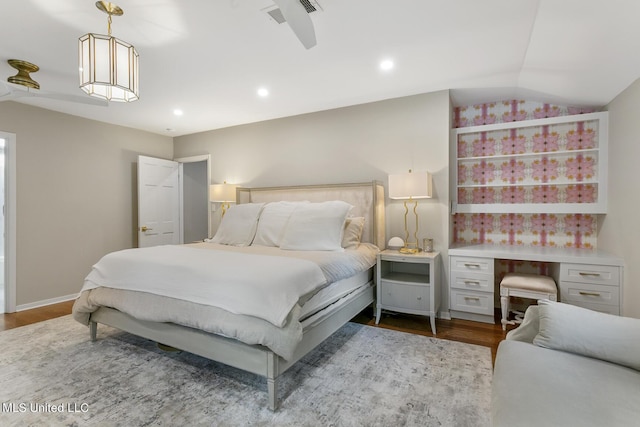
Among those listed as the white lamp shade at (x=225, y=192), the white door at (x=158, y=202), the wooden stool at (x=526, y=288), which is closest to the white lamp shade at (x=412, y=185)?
the wooden stool at (x=526, y=288)

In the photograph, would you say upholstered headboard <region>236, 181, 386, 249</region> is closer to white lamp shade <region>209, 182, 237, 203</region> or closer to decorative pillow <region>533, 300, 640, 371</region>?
white lamp shade <region>209, 182, 237, 203</region>

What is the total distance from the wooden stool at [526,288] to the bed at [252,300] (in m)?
1.29

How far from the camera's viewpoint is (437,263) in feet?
10.6

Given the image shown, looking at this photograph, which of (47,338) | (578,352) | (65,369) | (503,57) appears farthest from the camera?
(47,338)

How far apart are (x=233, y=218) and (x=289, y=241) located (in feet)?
3.23

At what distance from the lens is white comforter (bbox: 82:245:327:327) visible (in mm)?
1809

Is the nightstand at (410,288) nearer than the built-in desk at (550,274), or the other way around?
the built-in desk at (550,274)

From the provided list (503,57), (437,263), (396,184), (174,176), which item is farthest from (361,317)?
(174,176)

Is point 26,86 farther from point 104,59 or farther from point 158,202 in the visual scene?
point 158,202

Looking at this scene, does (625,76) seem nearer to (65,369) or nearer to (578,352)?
(578,352)

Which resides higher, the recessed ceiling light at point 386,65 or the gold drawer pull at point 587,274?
the recessed ceiling light at point 386,65

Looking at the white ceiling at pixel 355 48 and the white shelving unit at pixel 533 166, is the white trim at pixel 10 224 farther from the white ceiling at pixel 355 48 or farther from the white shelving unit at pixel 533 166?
the white shelving unit at pixel 533 166

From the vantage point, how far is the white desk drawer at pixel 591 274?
103 inches

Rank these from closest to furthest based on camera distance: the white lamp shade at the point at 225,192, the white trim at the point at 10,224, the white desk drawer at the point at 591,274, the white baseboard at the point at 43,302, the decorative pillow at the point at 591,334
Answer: the decorative pillow at the point at 591,334 → the white desk drawer at the point at 591,274 → the white trim at the point at 10,224 → the white baseboard at the point at 43,302 → the white lamp shade at the point at 225,192
